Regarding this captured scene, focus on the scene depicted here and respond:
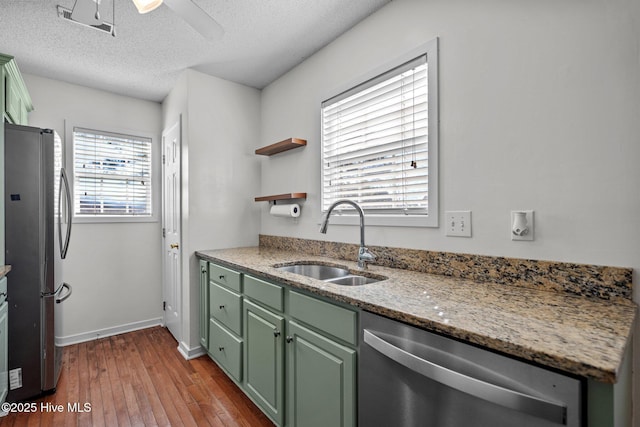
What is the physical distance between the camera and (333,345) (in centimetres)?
133

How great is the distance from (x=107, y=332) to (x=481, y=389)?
11.7 ft

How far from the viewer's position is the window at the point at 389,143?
171 centimetres

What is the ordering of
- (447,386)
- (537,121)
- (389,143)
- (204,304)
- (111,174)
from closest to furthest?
(447,386)
(537,121)
(389,143)
(204,304)
(111,174)

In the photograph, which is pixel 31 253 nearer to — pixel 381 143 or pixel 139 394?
pixel 139 394

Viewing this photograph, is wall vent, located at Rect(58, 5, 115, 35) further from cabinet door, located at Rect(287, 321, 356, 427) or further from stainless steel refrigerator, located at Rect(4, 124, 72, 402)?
cabinet door, located at Rect(287, 321, 356, 427)

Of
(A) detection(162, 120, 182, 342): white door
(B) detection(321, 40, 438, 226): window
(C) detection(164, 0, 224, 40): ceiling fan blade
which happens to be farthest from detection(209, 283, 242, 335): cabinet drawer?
(C) detection(164, 0, 224, 40): ceiling fan blade

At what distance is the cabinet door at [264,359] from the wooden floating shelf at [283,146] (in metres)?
1.26

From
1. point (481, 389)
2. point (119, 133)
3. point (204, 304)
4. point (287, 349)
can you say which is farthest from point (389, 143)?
point (119, 133)

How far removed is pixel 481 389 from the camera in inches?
31.5

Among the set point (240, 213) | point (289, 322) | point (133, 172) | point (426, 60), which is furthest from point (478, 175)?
point (133, 172)

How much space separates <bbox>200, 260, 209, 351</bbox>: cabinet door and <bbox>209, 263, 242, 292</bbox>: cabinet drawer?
0.33ft

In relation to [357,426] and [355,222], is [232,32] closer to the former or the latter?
[355,222]

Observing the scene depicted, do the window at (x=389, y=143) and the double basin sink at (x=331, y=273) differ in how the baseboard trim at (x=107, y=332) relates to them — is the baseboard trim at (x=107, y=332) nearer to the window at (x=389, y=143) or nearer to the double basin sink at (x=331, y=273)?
the double basin sink at (x=331, y=273)

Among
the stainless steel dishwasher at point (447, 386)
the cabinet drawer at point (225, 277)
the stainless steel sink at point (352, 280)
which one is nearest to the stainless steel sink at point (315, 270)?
the stainless steel sink at point (352, 280)
